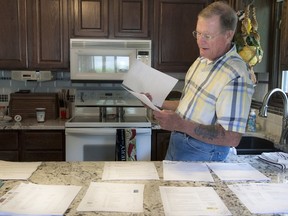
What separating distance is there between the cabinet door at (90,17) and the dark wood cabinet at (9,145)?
42.1 inches

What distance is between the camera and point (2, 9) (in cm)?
294

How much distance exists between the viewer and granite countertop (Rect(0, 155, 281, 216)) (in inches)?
36.6

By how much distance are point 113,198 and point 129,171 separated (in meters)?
0.28

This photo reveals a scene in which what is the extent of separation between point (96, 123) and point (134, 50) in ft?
2.48

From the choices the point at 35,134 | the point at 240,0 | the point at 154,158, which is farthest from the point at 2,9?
the point at 240,0

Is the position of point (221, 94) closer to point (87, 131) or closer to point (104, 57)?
point (87, 131)

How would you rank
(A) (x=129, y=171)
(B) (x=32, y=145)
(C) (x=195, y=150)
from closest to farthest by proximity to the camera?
1. (A) (x=129, y=171)
2. (C) (x=195, y=150)
3. (B) (x=32, y=145)

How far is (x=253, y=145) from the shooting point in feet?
8.43

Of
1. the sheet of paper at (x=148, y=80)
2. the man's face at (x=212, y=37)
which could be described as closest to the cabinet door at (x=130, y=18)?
the sheet of paper at (x=148, y=80)

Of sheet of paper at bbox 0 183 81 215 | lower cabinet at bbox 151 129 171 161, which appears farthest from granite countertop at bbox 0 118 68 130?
sheet of paper at bbox 0 183 81 215

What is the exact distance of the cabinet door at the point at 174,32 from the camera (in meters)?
3.05

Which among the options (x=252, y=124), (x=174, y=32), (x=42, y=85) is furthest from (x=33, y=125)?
(x=252, y=124)

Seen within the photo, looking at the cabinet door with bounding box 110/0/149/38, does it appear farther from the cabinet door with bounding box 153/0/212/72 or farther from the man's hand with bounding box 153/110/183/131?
the man's hand with bounding box 153/110/183/131

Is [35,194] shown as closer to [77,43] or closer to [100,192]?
[100,192]
